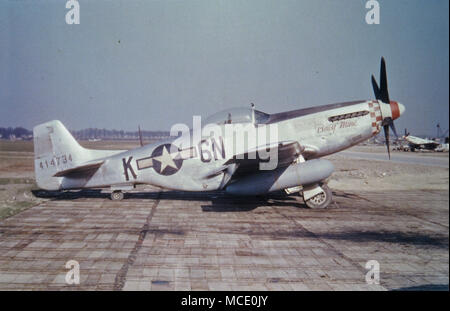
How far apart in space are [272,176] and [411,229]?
10.4 feet

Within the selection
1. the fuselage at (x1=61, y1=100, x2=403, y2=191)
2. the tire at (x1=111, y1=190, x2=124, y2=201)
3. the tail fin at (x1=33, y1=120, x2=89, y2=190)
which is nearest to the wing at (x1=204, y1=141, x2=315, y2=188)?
the fuselage at (x1=61, y1=100, x2=403, y2=191)

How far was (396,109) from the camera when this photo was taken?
26.6 feet

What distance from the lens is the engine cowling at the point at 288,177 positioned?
289 inches

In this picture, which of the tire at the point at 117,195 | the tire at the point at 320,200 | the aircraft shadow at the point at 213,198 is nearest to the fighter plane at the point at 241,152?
the tire at the point at 320,200

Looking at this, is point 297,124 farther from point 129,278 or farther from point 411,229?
point 129,278

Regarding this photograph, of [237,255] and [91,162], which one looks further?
[91,162]

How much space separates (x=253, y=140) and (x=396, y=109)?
157 inches

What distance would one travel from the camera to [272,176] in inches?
296

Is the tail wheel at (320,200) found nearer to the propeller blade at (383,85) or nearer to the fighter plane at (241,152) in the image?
the fighter plane at (241,152)

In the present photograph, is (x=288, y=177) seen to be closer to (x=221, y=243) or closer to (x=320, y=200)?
(x=320, y=200)

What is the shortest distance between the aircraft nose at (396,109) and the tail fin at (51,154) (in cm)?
907

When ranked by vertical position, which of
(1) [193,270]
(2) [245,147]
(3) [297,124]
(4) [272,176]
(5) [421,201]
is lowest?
(5) [421,201]
